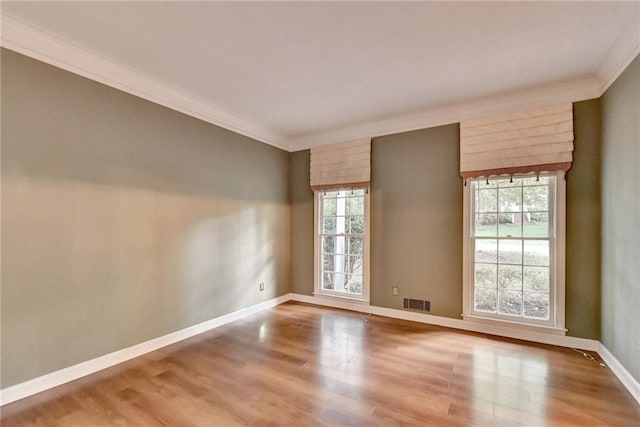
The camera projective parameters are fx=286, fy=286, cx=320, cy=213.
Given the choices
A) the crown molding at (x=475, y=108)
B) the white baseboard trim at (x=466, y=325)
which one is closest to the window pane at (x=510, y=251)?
the white baseboard trim at (x=466, y=325)

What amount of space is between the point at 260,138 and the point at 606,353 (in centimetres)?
474

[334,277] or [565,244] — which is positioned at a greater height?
[565,244]

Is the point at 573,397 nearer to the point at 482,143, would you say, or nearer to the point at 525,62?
the point at 482,143

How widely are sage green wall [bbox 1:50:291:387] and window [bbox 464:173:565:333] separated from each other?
3114mm

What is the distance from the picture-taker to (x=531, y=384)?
2.36 m

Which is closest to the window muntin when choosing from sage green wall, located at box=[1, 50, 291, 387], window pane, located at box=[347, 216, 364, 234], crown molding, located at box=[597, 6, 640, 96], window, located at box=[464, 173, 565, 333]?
window, located at box=[464, 173, 565, 333]

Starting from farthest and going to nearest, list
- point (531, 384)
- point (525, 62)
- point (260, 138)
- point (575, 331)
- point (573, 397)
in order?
point (260, 138), point (575, 331), point (525, 62), point (531, 384), point (573, 397)

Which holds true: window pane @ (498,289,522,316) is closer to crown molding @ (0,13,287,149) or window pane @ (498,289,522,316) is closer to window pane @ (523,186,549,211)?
window pane @ (523,186,549,211)

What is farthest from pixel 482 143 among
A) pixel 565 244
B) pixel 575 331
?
pixel 575 331

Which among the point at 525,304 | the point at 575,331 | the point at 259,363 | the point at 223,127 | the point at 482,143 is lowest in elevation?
the point at 259,363

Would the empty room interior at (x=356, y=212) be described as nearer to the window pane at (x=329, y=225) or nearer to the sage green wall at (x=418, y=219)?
the sage green wall at (x=418, y=219)

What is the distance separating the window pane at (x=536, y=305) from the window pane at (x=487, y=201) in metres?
1.05

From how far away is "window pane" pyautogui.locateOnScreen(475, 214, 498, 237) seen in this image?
3473mm

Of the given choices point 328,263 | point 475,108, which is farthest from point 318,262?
point 475,108
